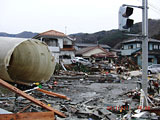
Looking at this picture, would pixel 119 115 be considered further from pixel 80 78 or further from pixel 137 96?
pixel 80 78

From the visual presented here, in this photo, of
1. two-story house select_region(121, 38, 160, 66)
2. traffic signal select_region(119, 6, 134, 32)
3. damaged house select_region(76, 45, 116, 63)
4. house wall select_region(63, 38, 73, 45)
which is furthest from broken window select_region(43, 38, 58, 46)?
traffic signal select_region(119, 6, 134, 32)

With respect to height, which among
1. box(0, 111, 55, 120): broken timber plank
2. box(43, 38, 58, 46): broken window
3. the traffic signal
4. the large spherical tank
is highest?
box(43, 38, 58, 46): broken window

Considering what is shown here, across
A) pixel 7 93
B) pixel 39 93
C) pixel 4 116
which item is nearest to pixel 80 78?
pixel 39 93

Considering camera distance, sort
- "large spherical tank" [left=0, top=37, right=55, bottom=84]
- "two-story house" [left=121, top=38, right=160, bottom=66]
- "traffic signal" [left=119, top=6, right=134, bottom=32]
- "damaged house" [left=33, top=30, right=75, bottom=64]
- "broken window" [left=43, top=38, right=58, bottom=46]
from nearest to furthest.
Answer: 1. "traffic signal" [left=119, top=6, right=134, bottom=32]
2. "large spherical tank" [left=0, top=37, right=55, bottom=84]
3. "damaged house" [left=33, top=30, right=75, bottom=64]
4. "broken window" [left=43, top=38, right=58, bottom=46]
5. "two-story house" [left=121, top=38, right=160, bottom=66]

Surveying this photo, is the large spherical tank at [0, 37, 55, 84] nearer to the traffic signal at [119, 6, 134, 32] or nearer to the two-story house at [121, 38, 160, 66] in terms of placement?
the traffic signal at [119, 6, 134, 32]

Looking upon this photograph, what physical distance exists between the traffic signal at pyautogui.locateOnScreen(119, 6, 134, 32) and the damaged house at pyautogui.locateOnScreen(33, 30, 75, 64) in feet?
84.6

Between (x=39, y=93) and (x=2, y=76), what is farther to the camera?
(x=39, y=93)

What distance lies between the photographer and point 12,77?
6203mm

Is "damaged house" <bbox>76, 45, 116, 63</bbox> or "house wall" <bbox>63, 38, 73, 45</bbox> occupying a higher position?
"house wall" <bbox>63, 38, 73, 45</bbox>

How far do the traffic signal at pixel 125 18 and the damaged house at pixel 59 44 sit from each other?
84.6 ft

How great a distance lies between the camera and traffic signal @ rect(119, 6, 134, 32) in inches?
207

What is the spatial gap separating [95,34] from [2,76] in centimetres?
8826

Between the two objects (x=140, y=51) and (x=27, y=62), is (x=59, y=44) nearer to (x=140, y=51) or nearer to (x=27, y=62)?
(x=140, y=51)

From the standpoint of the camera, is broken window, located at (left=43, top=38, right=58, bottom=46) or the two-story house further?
the two-story house
